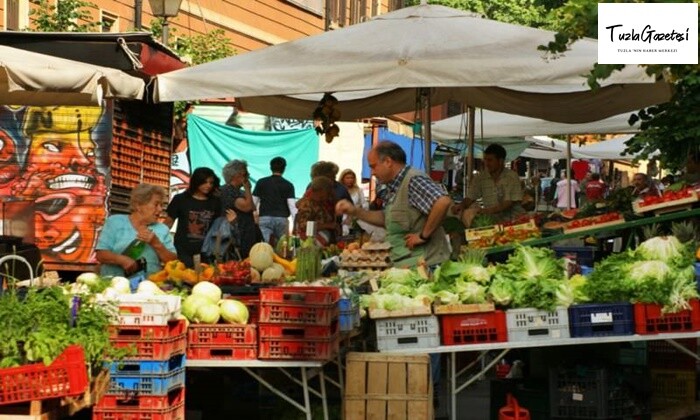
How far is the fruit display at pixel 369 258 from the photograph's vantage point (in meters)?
11.6

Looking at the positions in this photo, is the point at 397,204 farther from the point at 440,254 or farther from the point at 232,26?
the point at 232,26

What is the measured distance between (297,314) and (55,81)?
3527mm

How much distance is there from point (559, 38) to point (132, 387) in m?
4.15

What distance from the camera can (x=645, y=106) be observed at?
14.8 m

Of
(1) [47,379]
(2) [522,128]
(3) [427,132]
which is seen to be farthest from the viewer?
(2) [522,128]

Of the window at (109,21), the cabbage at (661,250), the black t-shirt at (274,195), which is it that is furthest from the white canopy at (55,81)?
the window at (109,21)

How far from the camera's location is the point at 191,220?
13.8 metres

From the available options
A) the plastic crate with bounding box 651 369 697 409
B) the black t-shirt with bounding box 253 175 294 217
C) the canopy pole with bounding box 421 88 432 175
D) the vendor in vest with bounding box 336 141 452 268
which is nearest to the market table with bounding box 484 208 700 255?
the canopy pole with bounding box 421 88 432 175

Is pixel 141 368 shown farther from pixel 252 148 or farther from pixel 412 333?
pixel 252 148

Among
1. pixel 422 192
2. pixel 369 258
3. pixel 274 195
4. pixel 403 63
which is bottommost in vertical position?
pixel 369 258

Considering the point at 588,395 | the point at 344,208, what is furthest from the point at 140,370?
the point at 588,395

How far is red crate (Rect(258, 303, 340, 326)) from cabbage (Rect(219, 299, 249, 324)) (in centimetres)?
20

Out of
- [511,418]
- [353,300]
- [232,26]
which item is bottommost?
[511,418]

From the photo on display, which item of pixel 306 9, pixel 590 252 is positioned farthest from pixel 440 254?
pixel 306 9
